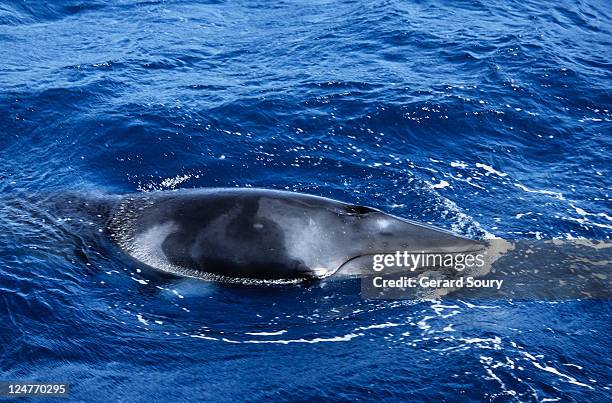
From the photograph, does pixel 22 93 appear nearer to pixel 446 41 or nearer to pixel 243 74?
pixel 243 74

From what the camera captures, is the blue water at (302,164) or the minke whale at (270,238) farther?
the minke whale at (270,238)

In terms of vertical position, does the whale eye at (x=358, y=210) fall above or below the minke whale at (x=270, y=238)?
above

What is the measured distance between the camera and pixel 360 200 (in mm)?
19375

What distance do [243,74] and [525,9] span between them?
13667mm

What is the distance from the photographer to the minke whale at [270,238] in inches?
591

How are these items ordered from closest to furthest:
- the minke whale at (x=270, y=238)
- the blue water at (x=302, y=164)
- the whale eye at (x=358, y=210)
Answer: the blue water at (x=302, y=164), the minke whale at (x=270, y=238), the whale eye at (x=358, y=210)

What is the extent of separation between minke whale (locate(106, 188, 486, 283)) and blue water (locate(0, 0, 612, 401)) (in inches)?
14.1

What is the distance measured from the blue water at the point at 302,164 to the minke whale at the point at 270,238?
0.36m

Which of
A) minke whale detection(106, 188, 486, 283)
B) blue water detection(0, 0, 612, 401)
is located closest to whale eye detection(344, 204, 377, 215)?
minke whale detection(106, 188, 486, 283)

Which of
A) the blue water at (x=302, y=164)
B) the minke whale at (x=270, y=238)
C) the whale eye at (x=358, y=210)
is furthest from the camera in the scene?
the whale eye at (x=358, y=210)

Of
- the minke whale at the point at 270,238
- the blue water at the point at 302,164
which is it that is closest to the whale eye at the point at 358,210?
the minke whale at the point at 270,238

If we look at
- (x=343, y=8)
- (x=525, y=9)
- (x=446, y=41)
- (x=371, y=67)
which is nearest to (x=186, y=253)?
(x=371, y=67)

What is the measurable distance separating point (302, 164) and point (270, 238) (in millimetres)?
6464

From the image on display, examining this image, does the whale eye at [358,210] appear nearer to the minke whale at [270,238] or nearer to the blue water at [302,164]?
the minke whale at [270,238]
